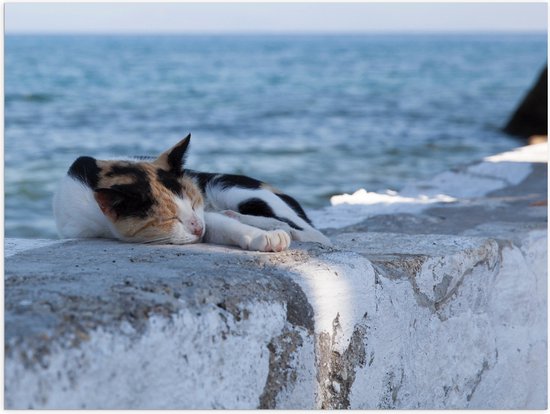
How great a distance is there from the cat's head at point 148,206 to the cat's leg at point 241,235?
44 millimetres

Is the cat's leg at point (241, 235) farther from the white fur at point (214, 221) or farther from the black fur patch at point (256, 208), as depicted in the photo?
the black fur patch at point (256, 208)

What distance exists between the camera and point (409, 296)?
2.71 meters

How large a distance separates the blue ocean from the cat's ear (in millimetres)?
3541

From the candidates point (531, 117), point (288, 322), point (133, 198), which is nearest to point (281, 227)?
point (133, 198)

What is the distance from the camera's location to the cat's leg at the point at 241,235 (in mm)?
2672

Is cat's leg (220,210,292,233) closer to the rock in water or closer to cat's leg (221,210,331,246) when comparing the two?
cat's leg (221,210,331,246)

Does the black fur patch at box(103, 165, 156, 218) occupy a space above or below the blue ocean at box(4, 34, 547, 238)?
above

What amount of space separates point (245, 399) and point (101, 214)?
1.15 meters

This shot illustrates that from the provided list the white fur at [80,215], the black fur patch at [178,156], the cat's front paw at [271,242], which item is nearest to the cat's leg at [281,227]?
the black fur patch at [178,156]

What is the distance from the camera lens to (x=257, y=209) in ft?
10.9

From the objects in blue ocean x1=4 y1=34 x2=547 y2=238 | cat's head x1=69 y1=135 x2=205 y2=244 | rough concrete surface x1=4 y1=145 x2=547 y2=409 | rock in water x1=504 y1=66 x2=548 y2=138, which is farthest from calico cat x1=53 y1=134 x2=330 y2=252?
rock in water x1=504 y1=66 x2=548 y2=138

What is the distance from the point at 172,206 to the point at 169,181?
0.15 metres

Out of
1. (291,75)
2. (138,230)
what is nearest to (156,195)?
(138,230)

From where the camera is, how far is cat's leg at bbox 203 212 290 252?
267 cm
